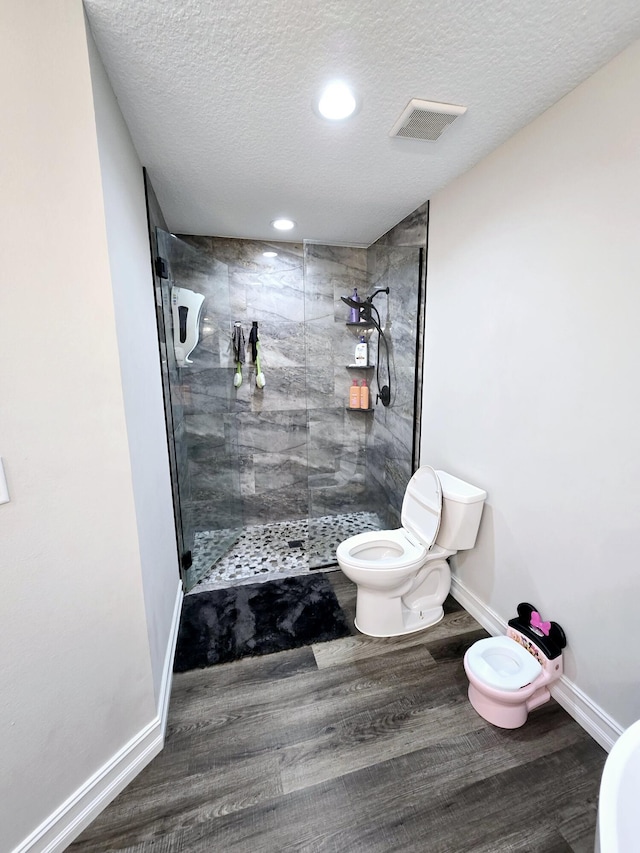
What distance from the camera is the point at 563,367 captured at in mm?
1464

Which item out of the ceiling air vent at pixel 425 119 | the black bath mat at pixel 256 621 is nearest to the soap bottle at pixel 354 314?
the ceiling air vent at pixel 425 119

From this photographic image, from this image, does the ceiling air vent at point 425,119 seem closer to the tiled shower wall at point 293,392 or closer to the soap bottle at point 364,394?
the tiled shower wall at point 293,392

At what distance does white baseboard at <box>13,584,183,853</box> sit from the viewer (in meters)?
1.07

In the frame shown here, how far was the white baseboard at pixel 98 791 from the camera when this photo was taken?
1.07 metres

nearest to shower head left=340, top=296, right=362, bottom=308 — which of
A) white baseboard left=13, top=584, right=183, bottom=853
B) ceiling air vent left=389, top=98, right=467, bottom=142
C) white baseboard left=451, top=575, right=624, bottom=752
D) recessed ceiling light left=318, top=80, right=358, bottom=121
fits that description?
ceiling air vent left=389, top=98, right=467, bottom=142

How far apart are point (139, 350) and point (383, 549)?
1726 millimetres

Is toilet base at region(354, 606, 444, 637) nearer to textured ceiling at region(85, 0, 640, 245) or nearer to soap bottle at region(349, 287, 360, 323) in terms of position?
soap bottle at region(349, 287, 360, 323)

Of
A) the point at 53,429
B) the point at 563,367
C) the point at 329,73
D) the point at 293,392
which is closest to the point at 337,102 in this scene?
the point at 329,73

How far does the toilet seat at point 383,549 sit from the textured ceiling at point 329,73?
2038 millimetres

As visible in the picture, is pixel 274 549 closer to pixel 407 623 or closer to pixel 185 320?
pixel 407 623

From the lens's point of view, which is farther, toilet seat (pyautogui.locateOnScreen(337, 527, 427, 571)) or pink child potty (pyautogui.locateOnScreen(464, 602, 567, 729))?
toilet seat (pyautogui.locateOnScreen(337, 527, 427, 571))

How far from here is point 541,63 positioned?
47.2 inches

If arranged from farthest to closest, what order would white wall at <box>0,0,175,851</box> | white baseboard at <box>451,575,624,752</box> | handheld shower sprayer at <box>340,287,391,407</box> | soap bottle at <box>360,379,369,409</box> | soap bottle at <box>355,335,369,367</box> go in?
soap bottle at <box>360,379,369,409</box>
soap bottle at <box>355,335,369,367</box>
handheld shower sprayer at <box>340,287,391,407</box>
white baseboard at <box>451,575,624,752</box>
white wall at <box>0,0,175,851</box>

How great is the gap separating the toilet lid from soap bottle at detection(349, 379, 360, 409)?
3.72ft
